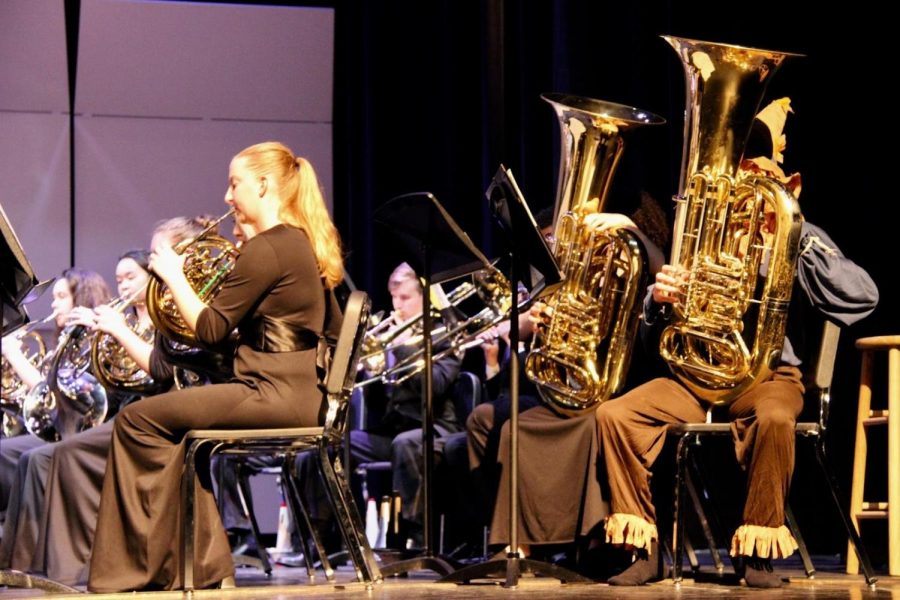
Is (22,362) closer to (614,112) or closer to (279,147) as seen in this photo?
(279,147)

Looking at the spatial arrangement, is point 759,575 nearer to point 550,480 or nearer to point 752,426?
point 752,426

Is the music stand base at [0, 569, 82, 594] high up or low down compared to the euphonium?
down

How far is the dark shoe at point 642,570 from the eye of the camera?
4.19 metres

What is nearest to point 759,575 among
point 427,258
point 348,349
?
point 348,349

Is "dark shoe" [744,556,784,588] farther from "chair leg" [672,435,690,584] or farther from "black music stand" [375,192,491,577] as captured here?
"black music stand" [375,192,491,577]

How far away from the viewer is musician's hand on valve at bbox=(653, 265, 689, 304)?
14.0 feet

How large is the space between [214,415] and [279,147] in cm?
97

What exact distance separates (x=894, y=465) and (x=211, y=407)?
7.77 ft

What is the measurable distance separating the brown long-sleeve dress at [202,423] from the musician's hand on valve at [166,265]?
16 cm

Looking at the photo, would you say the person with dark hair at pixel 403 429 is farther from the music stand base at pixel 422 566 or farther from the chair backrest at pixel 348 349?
the chair backrest at pixel 348 349

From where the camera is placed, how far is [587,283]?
4.58 metres

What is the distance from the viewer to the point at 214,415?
164 inches

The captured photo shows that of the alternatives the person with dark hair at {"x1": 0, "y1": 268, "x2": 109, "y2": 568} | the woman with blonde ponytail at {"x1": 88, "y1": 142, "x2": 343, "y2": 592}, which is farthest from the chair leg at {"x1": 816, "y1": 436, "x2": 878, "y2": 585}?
the person with dark hair at {"x1": 0, "y1": 268, "x2": 109, "y2": 568}

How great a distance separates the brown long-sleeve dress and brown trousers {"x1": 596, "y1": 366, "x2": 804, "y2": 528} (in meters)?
0.98
